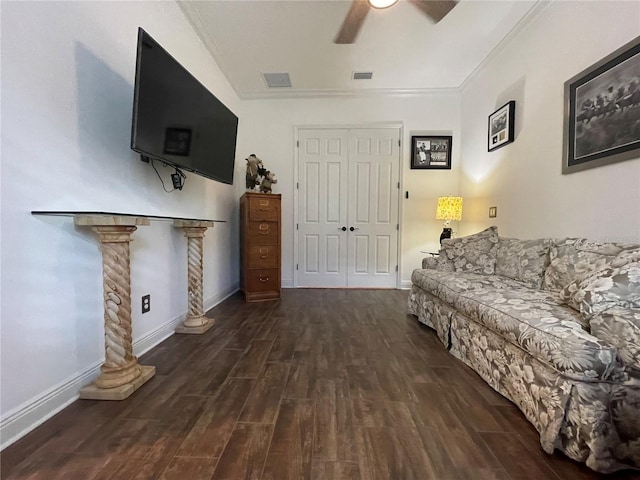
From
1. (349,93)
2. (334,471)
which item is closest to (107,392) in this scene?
(334,471)

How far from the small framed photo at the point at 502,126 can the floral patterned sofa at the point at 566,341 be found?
1.39 meters

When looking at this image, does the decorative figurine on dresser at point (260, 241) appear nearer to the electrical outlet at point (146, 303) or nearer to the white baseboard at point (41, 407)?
the electrical outlet at point (146, 303)

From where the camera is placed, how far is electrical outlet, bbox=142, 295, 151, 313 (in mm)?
2160

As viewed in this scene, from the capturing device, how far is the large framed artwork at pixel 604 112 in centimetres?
182

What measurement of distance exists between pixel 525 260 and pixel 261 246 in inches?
107

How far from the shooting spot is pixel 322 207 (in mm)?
4492

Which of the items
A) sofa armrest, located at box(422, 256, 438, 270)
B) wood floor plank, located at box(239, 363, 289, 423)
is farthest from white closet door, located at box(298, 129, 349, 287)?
wood floor plank, located at box(239, 363, 289, 423)

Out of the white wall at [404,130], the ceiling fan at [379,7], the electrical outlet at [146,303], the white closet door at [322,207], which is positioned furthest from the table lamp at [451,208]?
the electrical outlet at [146,303]

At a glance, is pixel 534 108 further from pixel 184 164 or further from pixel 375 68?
pixel 184 164

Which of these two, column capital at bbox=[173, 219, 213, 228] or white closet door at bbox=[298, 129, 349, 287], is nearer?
column capital at bbox=[173, 219, 213, 228]

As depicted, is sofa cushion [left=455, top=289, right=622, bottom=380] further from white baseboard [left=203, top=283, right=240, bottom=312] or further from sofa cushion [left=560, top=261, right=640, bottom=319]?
white baseboard [left=203, top=283, right=240, bottom=312]

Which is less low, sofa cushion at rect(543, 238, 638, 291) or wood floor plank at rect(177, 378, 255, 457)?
sofa cushion at rect(543, 238, 638, 291)

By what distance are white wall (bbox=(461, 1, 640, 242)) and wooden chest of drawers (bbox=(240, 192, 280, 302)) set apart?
260cm

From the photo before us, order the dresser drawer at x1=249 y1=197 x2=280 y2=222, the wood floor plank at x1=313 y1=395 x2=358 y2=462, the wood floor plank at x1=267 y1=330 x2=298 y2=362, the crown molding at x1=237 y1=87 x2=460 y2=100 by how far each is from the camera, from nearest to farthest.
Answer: the wood floor plank at x1=313 y1=395 x2=358 y2=462
the wood floor plank at x1=267 y1=330 x2=298 y2=362
the dresser drawer at x1=249 y1=197 x2=280 y2=222
the crown molding at x1=237 y1=87 x2=460 y2=100
